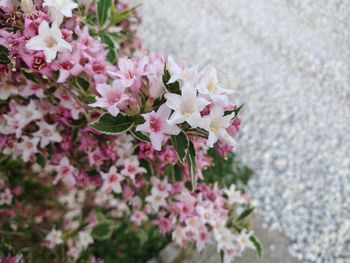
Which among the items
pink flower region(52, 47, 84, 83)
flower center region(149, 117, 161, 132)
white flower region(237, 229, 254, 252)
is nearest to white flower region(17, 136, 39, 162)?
pink flower region(52, 47, 84, 83)

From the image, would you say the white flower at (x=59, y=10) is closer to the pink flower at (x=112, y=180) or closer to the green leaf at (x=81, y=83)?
the green leaf at (x=81, y=83)

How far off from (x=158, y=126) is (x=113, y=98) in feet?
0.43

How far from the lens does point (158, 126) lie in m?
0.97

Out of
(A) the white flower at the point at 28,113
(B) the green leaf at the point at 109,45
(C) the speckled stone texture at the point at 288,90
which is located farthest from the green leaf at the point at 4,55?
(C) the speckled stone texture at the point at 288,90

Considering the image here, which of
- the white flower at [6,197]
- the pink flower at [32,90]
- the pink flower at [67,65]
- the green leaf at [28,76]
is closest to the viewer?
the pink flower at [67,65]

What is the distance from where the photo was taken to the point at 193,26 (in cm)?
394

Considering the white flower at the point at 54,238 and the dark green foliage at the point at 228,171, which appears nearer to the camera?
the white flower at the point at 54,238

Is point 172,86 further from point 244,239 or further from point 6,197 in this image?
point 6,197

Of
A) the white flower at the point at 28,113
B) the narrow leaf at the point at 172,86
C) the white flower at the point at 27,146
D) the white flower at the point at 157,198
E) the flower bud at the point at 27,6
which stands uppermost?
the narrow leaf at the point at 172,86

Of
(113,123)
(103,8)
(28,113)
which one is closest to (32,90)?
(28,113)

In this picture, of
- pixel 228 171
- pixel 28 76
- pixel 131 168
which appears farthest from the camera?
pixel 228 171

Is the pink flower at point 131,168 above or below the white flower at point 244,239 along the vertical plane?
above

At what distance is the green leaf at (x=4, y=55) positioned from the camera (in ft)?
3.70

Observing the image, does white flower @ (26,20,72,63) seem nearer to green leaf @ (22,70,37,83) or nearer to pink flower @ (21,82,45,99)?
green leaf @ (22,70,37,83)
